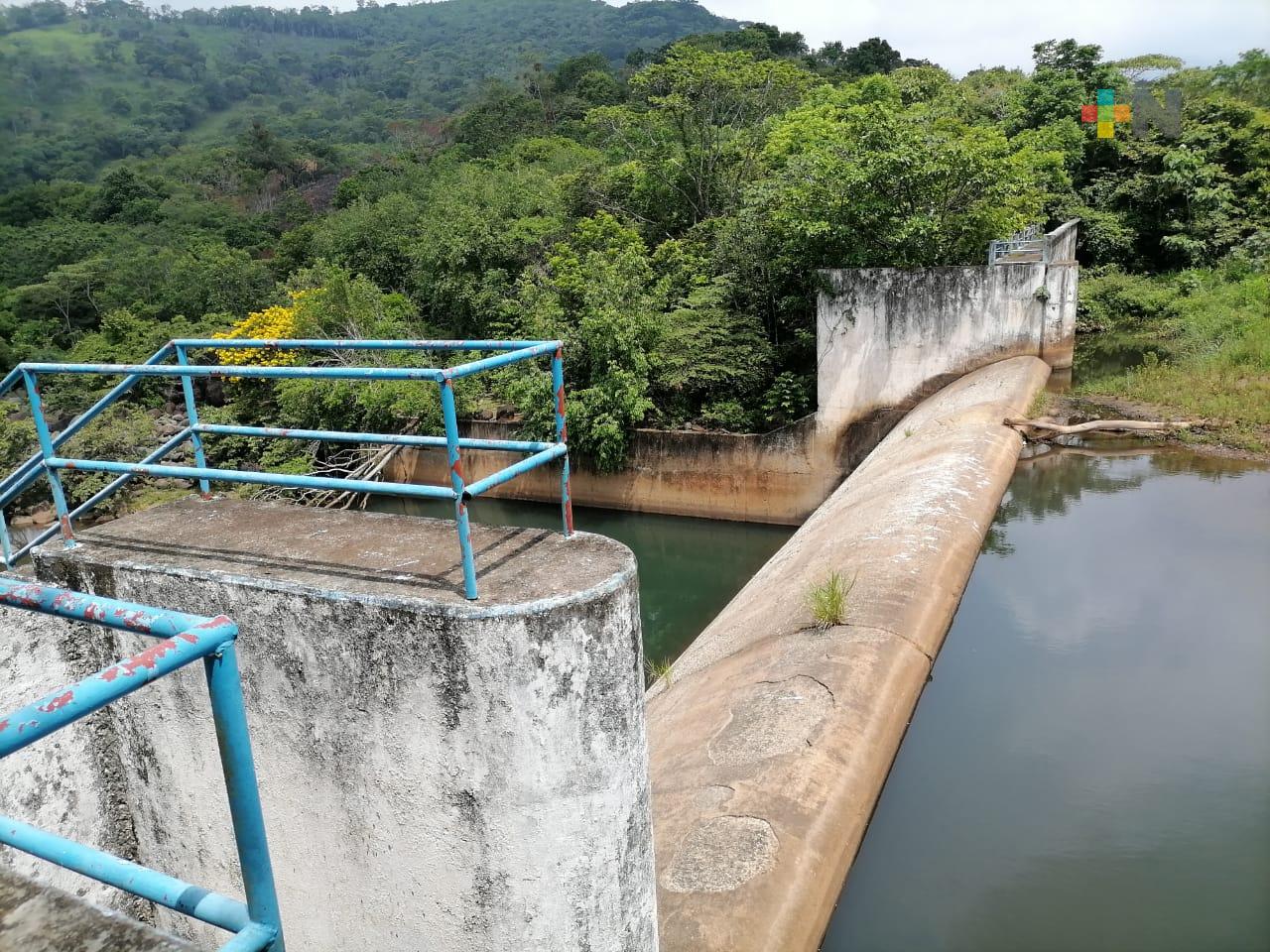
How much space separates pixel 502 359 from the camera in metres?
2.40

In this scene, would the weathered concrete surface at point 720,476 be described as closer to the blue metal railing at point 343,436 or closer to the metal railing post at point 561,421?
the blue metal railing at point 343,436

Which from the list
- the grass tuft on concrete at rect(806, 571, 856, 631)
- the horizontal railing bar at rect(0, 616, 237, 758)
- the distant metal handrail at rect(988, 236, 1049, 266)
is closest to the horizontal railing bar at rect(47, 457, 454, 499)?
the horizontal railing bar at rect(0, 616, 237, 758)

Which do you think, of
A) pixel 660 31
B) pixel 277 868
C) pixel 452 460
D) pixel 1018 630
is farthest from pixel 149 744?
pixel 660 31

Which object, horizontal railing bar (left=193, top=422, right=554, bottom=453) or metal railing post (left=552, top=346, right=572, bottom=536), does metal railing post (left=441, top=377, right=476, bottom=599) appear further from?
metal railing post (left=552, top=346, right=572, bottom=536)

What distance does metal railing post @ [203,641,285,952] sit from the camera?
4.46 ft

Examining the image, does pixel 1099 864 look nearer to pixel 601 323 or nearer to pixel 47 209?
pixel 601 323

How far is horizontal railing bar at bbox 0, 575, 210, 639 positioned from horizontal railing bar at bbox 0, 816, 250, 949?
0.31m

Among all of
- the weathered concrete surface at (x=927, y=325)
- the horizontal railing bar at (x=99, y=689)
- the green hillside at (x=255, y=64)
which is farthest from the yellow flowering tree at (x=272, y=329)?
the green hillside at (x=255, y=64)

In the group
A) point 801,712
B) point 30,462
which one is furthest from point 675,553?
point 30,462

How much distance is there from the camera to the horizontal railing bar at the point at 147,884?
133 centimetres

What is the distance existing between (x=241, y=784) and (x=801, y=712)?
348 cm

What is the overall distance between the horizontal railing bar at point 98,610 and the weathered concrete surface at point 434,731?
0.70 metres

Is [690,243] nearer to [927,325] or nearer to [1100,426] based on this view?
[927,325]

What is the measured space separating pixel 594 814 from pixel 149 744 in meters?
1.49
